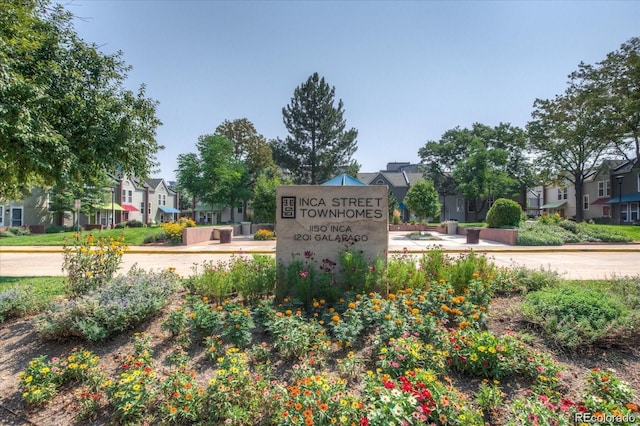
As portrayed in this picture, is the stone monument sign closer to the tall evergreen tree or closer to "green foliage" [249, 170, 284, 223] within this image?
"green foliage" [249, 170, 284, 223]

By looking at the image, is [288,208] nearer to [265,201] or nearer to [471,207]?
[265,201]

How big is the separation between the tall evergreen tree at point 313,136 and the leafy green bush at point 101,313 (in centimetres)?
3379

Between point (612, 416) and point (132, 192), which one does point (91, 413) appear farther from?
point (132, 192)

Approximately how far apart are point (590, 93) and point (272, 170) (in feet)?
115

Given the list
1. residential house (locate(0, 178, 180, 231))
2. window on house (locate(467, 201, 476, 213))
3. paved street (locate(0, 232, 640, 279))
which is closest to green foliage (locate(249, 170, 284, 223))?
residential house (locate(0, 178, 180, 231))

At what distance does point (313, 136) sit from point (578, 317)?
3604 centimetres

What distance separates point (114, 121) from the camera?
7.30m

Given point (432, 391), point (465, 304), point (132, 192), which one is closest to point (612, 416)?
point (432, 391)

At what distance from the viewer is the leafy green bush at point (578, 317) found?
136 inches

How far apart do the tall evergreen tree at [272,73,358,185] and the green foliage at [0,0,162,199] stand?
29413 mm

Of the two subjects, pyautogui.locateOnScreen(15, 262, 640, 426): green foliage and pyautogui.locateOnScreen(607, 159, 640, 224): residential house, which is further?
pyautogui.locateOnScreen(607, 159, 640, 224): residential house

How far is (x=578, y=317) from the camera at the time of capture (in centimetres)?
373

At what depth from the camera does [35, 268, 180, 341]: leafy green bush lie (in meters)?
3.85

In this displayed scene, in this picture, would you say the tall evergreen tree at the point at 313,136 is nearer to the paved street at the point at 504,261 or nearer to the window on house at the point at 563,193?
the paved street at the point at 504,261
